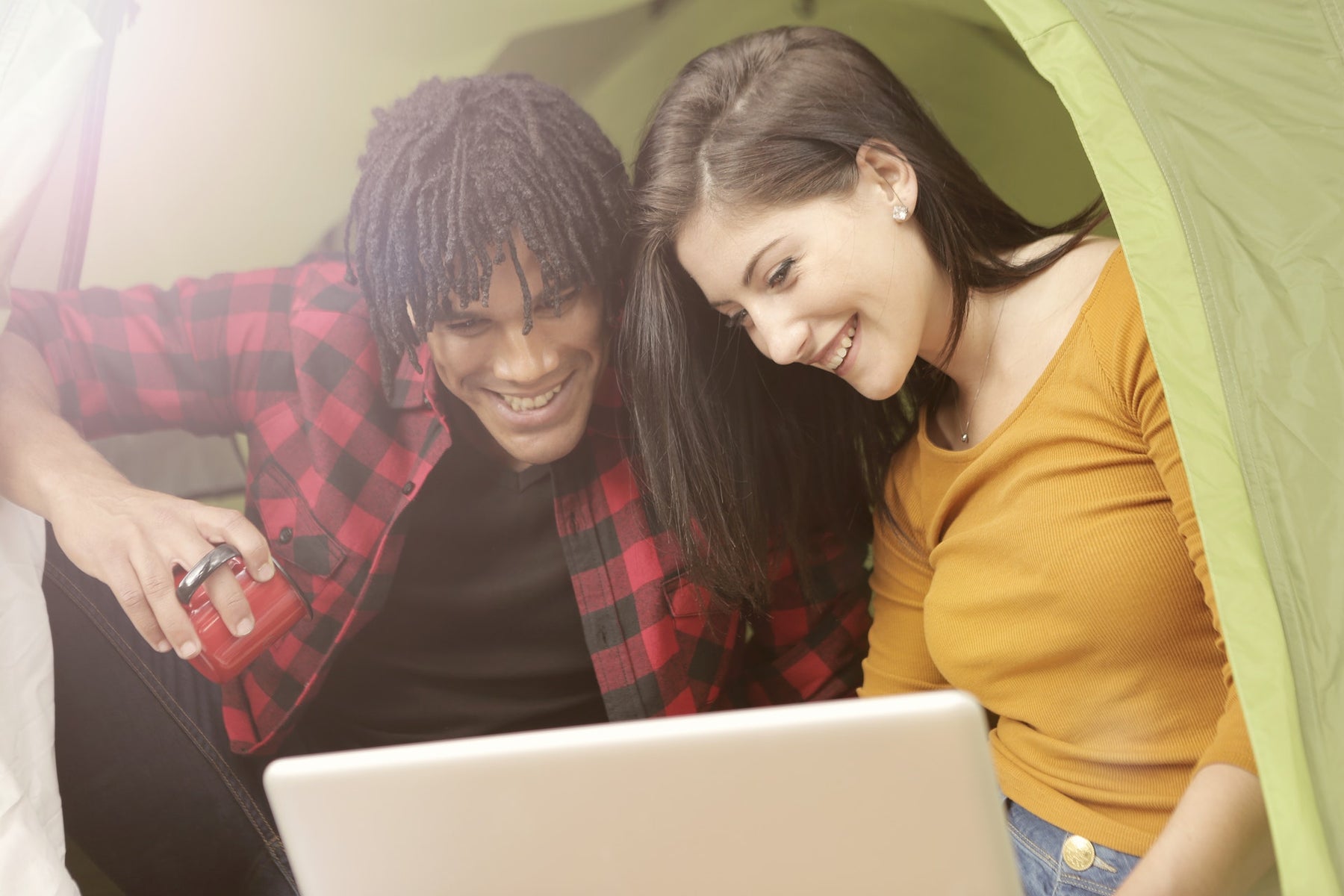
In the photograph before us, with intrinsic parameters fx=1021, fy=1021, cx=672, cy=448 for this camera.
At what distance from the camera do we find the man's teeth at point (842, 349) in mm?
843

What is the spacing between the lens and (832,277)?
809 mm

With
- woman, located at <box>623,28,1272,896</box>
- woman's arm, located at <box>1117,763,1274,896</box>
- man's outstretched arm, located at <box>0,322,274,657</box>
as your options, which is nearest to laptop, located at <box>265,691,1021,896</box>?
woman's arm, located at <box>1117,763,1274,896</box>

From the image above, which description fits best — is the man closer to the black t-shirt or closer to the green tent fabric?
the black t-shirt

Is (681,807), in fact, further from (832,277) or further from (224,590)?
(224,590)

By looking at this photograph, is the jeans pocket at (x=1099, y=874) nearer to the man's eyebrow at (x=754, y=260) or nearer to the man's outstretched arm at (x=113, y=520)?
the man's eyebrow at (x=754, y=260)

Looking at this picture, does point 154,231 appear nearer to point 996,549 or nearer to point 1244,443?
point 996,549

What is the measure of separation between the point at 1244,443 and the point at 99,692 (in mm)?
993

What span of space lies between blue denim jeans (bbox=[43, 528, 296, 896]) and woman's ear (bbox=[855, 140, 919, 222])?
2.51 feet

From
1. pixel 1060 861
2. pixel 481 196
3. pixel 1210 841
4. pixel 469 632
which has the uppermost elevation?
pixel 481 196

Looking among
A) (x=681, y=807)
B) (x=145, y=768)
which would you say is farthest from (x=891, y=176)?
(x=145, y=768)

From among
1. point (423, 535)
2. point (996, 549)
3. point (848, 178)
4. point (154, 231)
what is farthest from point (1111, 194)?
point (154, 231)

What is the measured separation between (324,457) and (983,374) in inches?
24.1

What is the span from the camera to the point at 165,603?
3.02 feet

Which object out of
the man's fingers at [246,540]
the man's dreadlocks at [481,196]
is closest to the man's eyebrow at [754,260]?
the man's dreadlocks at [481,196]
